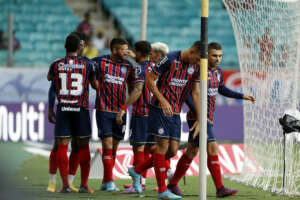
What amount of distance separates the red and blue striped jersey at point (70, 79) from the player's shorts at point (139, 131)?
2.48ft

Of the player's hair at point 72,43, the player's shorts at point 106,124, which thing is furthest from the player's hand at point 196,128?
the player's hair at point 72,43

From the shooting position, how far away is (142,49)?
649 cm

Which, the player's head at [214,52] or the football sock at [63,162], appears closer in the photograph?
the player's head at [214,52]

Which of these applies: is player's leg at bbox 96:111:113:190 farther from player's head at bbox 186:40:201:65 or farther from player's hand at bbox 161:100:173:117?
player's head at bbox 186:40:201:65

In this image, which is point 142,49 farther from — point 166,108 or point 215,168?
point 215,168

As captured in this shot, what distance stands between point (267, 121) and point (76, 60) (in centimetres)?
297

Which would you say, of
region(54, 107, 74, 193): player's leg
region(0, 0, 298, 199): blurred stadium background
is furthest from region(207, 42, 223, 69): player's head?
region(0, 0, 298, 199): blurred stadium background

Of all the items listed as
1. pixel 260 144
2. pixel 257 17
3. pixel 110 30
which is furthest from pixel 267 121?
pixel 110 30

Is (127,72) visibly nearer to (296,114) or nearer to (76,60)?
(76,60)

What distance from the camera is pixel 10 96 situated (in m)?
14.0

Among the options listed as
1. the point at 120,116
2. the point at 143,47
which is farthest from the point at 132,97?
the point at 143,47

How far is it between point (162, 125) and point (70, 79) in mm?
1329

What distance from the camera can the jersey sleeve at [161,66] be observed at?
5547 mm

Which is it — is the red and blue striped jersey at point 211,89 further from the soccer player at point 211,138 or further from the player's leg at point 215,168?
the player's leg at point 215,168
